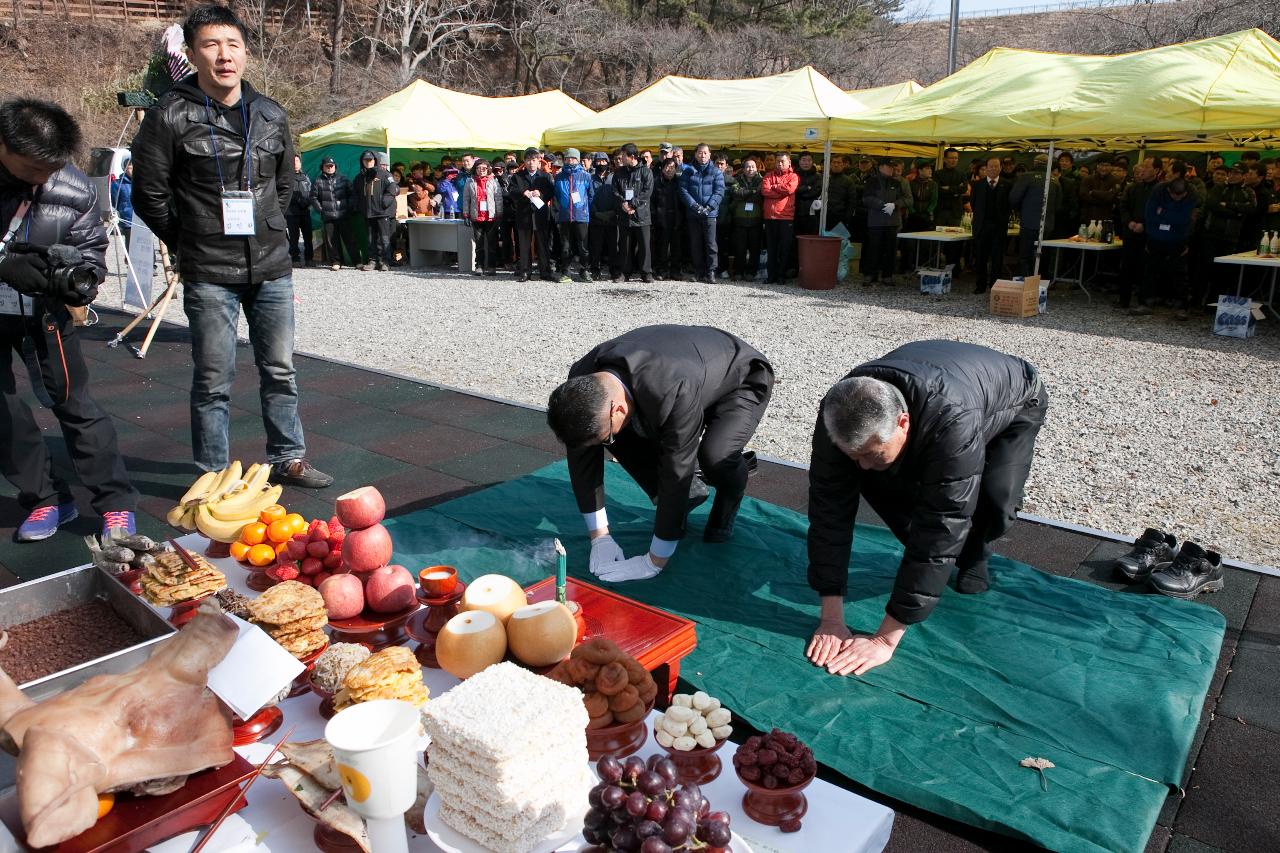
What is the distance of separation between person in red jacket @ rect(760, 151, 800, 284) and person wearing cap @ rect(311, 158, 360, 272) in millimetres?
7071

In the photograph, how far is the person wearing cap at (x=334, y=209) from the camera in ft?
49.1

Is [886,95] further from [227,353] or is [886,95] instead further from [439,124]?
[227,353]

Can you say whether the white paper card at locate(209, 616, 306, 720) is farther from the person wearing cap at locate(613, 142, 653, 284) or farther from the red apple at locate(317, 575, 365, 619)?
the person wearing cap at locate(613, 142, 653, 284)

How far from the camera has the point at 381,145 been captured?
1580cm

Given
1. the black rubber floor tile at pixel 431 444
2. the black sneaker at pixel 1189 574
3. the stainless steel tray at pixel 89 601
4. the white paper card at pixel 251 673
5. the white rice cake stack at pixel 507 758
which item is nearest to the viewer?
the white rice cake stack at pixel 507 758

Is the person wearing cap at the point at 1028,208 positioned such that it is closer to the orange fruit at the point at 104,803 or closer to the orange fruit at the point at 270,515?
the orange fruit at the point at 270,515

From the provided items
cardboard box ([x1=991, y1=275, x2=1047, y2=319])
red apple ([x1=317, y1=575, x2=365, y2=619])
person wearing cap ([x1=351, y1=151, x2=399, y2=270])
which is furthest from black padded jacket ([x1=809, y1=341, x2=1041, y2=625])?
person wearing cap ([x1=351, y1=151, x2=399, y2=270])

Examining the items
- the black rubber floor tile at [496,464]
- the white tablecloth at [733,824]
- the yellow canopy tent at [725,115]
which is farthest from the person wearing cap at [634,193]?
the white tablecloth at [733,824]

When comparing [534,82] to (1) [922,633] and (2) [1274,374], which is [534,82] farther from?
(1) [922,633]

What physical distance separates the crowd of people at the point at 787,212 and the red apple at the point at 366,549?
10.6 metres

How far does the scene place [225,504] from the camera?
290 centimetres

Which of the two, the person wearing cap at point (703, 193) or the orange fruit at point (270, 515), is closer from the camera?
the orange fruit at point (270, 515)

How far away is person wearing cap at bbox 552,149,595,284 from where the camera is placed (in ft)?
43.4

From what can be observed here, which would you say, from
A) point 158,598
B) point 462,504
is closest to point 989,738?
point 158,598
